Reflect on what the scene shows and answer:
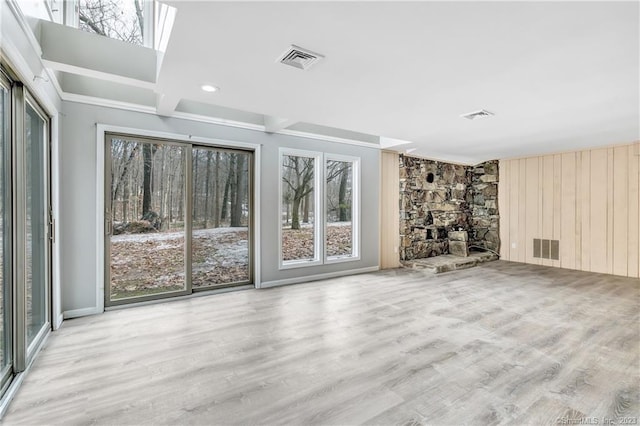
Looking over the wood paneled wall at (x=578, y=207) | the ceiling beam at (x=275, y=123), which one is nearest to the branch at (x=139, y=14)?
the ceiling beam at (x=275, y=123)

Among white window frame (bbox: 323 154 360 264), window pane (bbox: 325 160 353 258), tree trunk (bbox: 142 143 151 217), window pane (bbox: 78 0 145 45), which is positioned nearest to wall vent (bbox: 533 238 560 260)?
white window frame (bbox: 323 154 360 264)

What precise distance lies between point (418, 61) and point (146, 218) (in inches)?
140

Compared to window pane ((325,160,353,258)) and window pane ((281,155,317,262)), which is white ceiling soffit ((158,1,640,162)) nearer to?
window pane ((281,155,317,262))

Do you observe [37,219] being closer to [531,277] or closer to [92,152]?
[92,152]

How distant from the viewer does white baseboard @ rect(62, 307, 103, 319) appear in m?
3.35

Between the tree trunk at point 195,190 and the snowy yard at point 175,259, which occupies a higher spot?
the tree trunk at point 195,190

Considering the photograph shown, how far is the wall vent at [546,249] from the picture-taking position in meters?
6.34

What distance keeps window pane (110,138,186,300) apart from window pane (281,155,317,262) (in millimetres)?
1545

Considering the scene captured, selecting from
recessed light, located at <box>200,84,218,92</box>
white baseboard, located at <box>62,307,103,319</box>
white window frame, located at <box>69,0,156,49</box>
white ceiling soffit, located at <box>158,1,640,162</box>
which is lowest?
white baseboard, located at <box>62,307,103,319</box>

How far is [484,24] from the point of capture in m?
1.88

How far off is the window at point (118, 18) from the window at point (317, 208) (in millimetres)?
2254

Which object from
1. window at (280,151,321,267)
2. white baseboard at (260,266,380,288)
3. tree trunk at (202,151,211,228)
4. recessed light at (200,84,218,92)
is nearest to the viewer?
recessed light at (200,84,218,92)

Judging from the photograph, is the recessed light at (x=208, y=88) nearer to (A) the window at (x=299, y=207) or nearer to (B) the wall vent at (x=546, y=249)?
(A) the window at (x=299, y=207)

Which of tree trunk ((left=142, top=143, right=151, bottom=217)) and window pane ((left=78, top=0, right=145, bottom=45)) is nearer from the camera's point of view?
window pane ((left=78, top=0, right=145, bottom=45))
